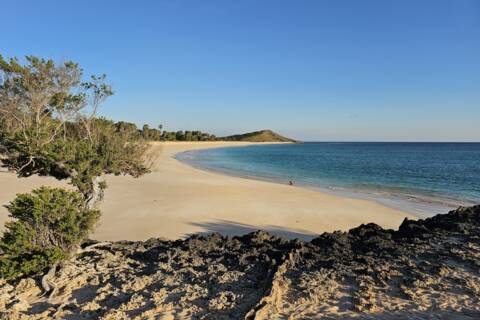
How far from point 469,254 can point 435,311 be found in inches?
103

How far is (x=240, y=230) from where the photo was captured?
1180 cm

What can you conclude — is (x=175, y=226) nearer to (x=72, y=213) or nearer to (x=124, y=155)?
(x=124, y=155)

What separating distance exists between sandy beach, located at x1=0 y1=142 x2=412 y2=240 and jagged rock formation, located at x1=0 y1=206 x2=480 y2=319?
144 inches

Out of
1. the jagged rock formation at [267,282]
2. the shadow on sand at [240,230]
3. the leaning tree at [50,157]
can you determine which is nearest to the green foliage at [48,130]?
the leaning tree at [50,157]

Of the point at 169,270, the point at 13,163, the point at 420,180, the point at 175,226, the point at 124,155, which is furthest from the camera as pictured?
the point at 420,180

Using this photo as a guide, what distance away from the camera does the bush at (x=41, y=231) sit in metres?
5.87

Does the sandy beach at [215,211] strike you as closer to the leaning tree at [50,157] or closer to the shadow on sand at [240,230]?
the shadow on sand at [240,230]

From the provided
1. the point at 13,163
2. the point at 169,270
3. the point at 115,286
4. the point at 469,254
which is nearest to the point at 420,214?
the point at 469,254

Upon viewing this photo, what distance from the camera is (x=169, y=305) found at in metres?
5.05

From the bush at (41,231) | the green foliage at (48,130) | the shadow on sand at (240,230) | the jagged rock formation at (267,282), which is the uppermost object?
the green foliage at (48,130)

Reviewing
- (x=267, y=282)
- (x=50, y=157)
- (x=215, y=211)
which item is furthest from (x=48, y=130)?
(x=215, y=211)

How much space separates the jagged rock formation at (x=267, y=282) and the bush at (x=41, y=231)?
0.32 metres

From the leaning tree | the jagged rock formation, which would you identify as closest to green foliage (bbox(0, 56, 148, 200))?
the leaning tree

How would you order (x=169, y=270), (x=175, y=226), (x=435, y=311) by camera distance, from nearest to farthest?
(x=435, y=311) < (x=169, y=270) < (x=175, y=226)
